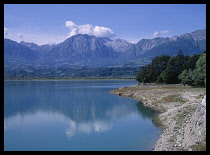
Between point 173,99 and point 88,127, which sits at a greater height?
point 173,99

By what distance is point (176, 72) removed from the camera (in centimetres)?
8162

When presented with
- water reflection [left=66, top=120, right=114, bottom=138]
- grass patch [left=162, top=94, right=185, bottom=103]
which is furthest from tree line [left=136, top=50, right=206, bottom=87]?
water reflection [left=66, top=120, right=114, bottom=138]

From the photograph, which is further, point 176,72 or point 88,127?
point 176,72

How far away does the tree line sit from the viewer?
64.4 m

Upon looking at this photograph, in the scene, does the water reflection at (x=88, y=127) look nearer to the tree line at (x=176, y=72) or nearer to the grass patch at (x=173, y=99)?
the grass patch at (x=173, y=99)

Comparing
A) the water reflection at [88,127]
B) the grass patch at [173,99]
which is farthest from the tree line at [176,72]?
the water reflection at [88,127]

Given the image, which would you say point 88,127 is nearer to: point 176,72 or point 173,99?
point 173,99

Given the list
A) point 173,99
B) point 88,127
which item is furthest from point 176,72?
point 88,127

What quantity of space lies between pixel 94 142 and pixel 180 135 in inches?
379

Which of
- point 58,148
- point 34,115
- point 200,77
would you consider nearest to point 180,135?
point 58,148

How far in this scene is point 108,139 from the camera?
1040 inches

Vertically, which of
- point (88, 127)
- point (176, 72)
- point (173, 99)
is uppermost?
point (176, 72)

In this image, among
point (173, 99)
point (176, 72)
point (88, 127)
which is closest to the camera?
point (88, 127)

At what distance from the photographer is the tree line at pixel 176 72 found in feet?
211
